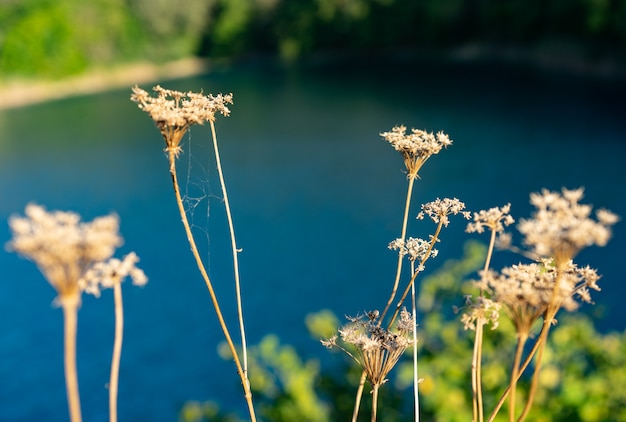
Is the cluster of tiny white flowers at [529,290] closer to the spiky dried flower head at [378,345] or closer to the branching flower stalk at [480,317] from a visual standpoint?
the branching flower stalk at [480,317]

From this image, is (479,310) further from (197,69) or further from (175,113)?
(197,69)

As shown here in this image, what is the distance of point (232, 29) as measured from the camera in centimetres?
5056

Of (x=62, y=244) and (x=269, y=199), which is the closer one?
(x=62, y=244)

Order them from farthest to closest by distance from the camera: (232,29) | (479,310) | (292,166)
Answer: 1. (232,29)
2. (292,166)
3. (479,310)

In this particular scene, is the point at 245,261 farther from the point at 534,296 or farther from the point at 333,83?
the point at 333,83

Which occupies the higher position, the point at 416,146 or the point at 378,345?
the point at 416,146

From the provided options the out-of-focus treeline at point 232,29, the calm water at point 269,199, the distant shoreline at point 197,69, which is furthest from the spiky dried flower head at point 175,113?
the out-of-focus treeline at point 232,29

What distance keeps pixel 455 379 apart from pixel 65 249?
4431 millimetres

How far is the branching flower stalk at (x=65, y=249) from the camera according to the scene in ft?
2.32

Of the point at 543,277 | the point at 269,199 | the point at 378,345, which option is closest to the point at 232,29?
the point at 269,199

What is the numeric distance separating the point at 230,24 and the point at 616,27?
31318 millimetres

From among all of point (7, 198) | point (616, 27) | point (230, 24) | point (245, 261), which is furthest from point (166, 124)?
point (230, 24)

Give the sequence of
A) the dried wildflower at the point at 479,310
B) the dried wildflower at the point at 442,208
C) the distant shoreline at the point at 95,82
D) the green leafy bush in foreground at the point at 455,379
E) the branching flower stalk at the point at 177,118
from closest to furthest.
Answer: the dried wildflower at the point at 479,310 → the branching flower stalk at the point at 177,118 → the dried wildflower at the point at 442,208 → the green leafy bush in foreground at the point at 455,379 → the distant shoreline at the point at 95,82

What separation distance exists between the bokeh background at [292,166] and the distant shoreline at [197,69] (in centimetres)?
20
